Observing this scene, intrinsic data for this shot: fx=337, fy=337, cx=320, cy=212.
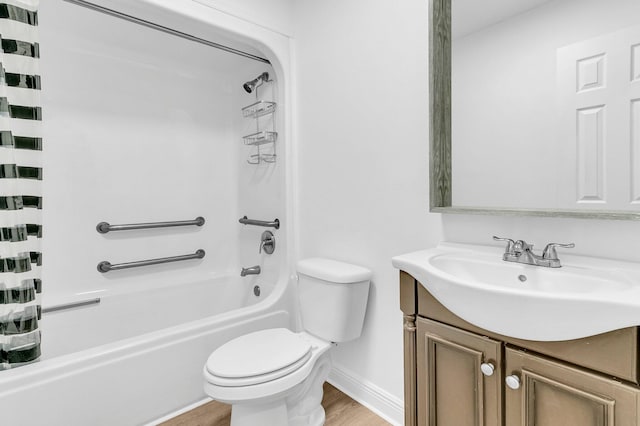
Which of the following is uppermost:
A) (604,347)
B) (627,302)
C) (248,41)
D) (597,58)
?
(248,41)

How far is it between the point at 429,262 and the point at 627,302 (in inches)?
20.4

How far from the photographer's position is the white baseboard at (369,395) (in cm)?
159

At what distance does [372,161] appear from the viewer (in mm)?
1647

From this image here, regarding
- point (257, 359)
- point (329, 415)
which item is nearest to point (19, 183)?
point (257, 359)

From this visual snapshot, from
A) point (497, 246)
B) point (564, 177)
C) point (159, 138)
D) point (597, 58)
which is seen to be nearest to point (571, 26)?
point (597, 58)

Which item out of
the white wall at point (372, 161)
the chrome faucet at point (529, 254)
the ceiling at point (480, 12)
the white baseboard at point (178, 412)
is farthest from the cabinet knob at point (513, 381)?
the white baseboard at point (178, 412)

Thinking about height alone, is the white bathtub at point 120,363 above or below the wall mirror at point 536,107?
below

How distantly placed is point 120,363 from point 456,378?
1.34m

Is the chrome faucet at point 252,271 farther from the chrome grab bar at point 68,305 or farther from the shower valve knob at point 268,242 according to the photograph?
the chrome grab bar at point 68,305

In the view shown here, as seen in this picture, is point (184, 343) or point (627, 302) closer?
point (627, 302)

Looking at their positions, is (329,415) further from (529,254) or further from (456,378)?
(529,254)

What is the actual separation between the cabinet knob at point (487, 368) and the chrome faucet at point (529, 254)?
0.34m

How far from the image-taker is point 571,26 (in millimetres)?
1079

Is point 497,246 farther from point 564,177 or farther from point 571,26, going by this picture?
point 571,26
